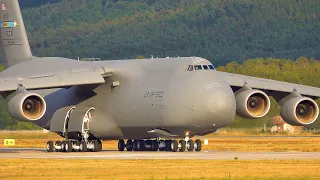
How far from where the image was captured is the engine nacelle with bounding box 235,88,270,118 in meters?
47.9

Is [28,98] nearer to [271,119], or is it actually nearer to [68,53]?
[271,119]

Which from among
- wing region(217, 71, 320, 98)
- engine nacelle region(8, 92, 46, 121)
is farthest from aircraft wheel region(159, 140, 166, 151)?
engine nacelle region(8, 92, 46, 121)

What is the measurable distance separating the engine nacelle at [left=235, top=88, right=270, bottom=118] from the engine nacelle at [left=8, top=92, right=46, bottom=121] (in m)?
9.68

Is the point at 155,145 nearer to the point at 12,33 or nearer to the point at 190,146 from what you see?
the point at 190,146

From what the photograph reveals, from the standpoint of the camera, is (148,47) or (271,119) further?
(148,47)

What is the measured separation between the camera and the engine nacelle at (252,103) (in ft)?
157

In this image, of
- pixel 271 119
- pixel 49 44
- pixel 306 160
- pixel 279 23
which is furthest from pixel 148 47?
pixel 306 160

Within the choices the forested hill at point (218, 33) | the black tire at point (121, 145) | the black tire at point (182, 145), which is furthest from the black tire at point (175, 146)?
the forested hill at point (218, 33)

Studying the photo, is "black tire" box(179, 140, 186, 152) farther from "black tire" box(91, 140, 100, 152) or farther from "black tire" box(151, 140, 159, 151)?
"black tire" box(91, 140, 100, 152)

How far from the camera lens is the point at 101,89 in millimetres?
49375

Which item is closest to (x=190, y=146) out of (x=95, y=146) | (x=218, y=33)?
(x=95, y=146)

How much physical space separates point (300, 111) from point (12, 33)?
1629cm

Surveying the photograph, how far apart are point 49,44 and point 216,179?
129 m

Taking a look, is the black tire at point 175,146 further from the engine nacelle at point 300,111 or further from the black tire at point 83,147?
the engine nacelle at point 300,111
